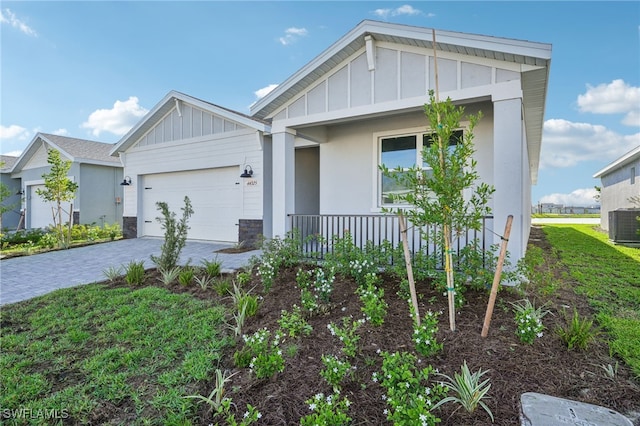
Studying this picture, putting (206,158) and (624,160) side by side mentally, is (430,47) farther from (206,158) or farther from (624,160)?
(624,160)

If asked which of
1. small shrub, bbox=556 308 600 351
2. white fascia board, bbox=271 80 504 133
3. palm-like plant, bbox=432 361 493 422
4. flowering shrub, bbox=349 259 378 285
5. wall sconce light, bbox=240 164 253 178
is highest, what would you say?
white fascia board, bbox=271 80 504 133

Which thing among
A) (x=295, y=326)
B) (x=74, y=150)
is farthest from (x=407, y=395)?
(x=74, y=150)

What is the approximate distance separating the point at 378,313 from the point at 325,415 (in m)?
1.58

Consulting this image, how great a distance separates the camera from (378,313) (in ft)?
11.3

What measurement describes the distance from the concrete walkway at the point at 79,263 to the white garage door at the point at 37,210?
7254 mm

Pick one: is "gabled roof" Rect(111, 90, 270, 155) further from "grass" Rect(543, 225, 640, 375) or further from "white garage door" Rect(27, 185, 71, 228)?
"grass" Rect(543, 225, 640, 375)

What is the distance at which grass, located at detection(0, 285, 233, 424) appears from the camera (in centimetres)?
253

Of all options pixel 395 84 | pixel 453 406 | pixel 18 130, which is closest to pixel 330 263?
pixel 453 406

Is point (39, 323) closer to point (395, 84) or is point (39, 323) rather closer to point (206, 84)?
point (395, 84)

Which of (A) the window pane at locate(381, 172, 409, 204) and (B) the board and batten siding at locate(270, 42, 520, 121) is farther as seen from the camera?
(A) the window pane at locate(381, 172, 409, 204)

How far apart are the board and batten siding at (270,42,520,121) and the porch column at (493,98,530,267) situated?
51 centimetres

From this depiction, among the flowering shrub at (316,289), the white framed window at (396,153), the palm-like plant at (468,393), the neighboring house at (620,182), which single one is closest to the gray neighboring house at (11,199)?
the white framed window at (396,153)

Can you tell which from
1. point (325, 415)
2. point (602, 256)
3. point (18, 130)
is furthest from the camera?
point (18, 130)

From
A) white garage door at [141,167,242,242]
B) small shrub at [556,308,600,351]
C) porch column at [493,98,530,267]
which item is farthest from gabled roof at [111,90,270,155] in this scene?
small shrub at [556,308,600,351]
